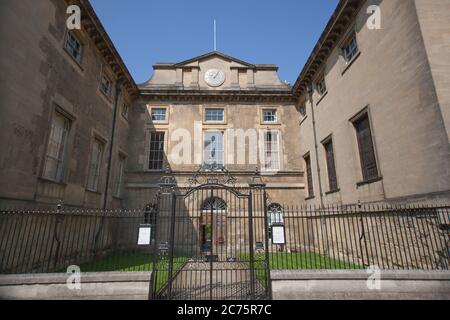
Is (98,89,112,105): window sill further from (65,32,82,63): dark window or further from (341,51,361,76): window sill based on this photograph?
(341,51,361,76): window sill

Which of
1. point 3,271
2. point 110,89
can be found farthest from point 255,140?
point 3,271

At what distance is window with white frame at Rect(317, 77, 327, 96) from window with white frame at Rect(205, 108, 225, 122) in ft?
22.0

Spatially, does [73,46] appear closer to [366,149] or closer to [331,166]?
[366,149]

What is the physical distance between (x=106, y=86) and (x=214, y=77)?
7800 mm

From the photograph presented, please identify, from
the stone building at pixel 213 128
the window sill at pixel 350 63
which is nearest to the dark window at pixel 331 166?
the stone building at pixel 213 128

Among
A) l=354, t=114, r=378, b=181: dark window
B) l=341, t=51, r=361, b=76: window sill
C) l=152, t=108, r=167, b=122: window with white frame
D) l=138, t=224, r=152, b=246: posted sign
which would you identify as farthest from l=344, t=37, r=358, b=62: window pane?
l=152, t=108, r=167, b=122: window with white frame

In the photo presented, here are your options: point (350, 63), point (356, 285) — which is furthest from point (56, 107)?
point (350, 63)

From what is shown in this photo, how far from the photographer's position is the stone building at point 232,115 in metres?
6.87

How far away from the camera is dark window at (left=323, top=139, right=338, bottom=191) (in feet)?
40.4

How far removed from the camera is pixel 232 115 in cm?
1675

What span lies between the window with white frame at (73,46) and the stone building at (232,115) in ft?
0.21

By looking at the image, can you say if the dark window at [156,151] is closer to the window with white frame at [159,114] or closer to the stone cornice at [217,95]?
the window with white frame at [159,114]
